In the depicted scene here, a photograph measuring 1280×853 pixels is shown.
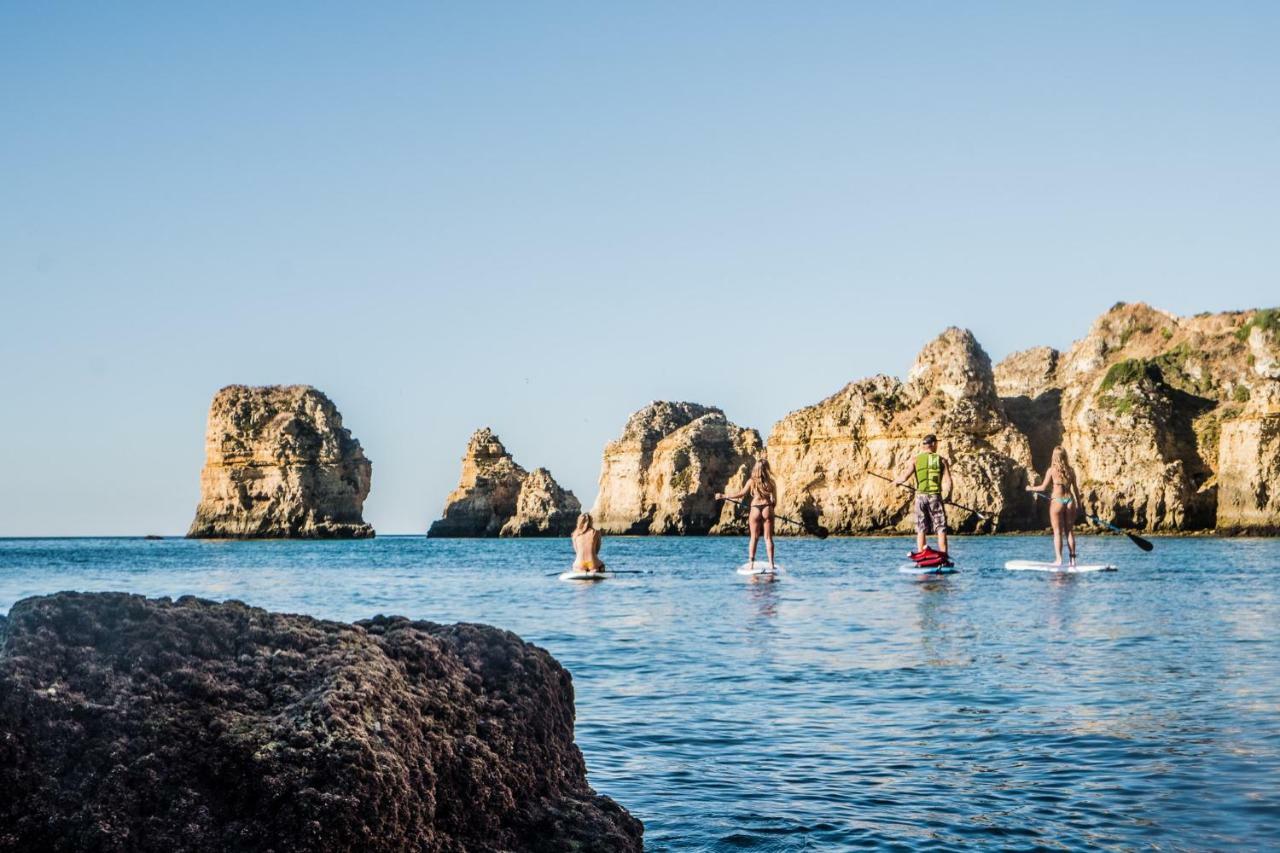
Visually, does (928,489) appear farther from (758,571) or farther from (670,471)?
(670,471)

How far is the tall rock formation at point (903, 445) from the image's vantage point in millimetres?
85625

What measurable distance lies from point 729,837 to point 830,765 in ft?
5.76

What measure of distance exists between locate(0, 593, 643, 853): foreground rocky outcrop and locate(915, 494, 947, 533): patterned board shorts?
27.8 meters

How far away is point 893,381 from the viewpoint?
94.9m

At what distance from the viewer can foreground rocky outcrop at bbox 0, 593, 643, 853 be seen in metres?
3.75

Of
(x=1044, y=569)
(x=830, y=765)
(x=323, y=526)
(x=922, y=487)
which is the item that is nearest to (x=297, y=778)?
(x=830, y=765)

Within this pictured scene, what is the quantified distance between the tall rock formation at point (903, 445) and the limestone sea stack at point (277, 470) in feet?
150

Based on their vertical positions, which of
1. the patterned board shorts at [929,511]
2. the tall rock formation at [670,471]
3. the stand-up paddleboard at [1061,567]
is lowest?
the stand-up paddleboard at [1061,567]

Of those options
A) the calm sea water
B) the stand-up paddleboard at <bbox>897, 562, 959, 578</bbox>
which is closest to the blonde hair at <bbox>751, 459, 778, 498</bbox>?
the stand-up paddleboard at <bbox>897, 562, 959, 578</bbox>

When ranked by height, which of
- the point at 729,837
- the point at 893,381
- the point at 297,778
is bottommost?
the point at 729,837

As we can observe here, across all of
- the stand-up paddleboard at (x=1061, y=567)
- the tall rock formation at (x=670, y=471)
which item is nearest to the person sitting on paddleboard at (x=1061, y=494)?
the stand-up paddleboard at (x=1061, y=567)

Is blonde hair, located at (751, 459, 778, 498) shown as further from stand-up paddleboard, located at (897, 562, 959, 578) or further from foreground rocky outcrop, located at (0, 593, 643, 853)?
foreground rocky outcrop, located at (0, 593, 643, 853)

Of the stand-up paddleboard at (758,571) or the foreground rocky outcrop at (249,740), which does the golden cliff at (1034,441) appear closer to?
the stand-up paddleboard at (758,571)

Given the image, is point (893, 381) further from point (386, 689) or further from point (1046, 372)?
point (386, 689)
